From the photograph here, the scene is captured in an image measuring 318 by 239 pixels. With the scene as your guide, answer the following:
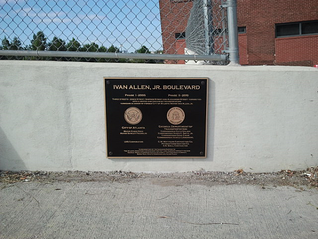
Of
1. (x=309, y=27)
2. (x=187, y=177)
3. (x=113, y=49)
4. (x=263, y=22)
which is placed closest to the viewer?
(x=187, y=177)

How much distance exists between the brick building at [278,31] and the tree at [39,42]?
77.0ft

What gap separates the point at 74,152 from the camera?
3932mm

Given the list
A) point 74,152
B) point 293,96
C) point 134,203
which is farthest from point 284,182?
point 74,152

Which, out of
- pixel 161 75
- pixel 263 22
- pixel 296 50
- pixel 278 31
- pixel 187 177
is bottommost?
pixel 187 177

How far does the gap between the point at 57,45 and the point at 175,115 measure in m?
1.70

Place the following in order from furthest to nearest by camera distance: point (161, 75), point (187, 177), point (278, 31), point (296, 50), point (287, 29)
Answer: point (278, 31) < point (287, 29) < point (296, 50) < point (187, 177) < point (161, 75)

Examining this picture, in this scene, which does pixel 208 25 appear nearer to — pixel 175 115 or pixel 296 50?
pixel 175 115

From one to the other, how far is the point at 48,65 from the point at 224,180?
2.45 metres

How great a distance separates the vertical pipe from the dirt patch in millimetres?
1367

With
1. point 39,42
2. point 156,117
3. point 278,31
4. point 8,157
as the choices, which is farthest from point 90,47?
point 278,31

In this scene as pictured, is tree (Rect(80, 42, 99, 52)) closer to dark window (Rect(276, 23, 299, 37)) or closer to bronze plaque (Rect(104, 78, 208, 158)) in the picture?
bronze plaque (Rect(104, 78, 208, 158))

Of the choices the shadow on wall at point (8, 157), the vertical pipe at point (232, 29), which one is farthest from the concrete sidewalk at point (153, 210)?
the vertical pipe at point (232, 29)

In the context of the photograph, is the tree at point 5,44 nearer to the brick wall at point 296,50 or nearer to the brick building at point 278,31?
the brick building at point 278,31

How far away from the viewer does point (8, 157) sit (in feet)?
13.1
